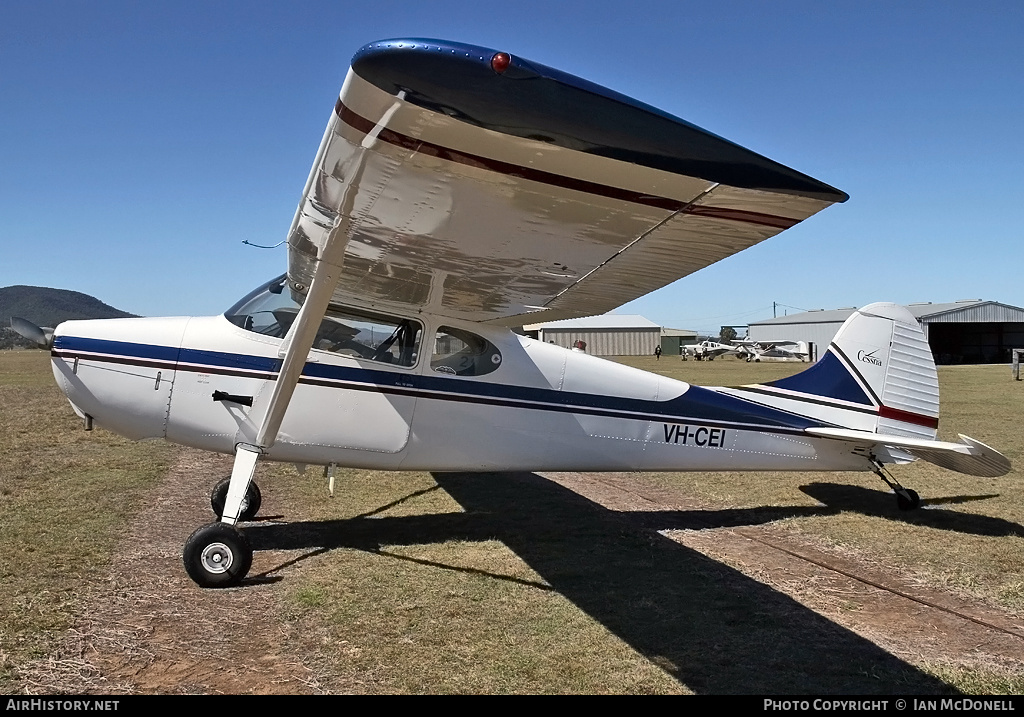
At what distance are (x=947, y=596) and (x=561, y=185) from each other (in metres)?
4.04

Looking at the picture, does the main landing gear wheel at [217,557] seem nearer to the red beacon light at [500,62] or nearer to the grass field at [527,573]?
the grass field at [527,573]

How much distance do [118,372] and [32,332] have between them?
3.26ft

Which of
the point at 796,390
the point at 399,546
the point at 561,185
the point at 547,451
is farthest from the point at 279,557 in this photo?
the point at 796,390

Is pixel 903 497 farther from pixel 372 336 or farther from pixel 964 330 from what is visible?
pixel 964 330

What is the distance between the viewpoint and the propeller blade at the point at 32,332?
216 inches

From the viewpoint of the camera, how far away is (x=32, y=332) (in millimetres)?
5547

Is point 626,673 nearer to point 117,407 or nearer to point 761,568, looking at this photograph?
point 761,568

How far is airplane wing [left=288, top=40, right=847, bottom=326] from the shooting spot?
1.97 m

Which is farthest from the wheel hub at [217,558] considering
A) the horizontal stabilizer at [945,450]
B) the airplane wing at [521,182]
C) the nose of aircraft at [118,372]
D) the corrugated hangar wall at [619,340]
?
the corrugated hangar wall at [619,340]

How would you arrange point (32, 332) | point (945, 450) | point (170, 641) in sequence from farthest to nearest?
point (945, 450), point (32, 332), point (170, 641)

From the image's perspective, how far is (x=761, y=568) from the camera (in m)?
5.26

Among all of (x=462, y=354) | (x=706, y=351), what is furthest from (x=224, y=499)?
(x=706, y=351)

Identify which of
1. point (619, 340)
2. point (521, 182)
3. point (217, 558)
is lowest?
point (217, 558)

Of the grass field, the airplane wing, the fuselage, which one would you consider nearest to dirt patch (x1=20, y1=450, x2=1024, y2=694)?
the grass field
